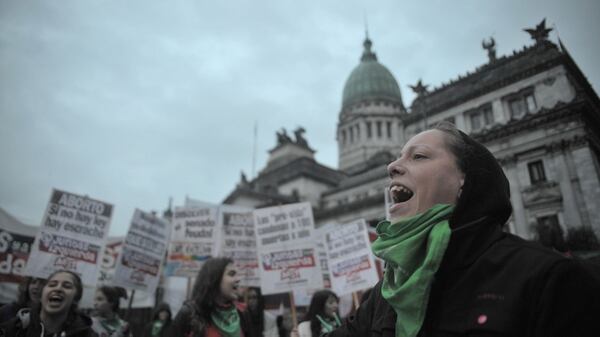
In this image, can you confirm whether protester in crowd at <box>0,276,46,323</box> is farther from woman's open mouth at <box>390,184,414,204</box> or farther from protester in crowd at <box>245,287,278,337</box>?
woman's open mouth at <box>390,184,414,204</box>

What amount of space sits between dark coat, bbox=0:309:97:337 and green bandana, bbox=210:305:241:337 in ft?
4.50

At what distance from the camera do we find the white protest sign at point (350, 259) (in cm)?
848

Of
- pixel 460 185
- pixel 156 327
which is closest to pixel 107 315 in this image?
pixel 156 327

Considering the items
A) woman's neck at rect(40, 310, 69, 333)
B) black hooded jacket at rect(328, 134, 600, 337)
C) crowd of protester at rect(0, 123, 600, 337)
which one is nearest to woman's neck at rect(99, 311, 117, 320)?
woman's neck at rect(40, 310, 69, 333)

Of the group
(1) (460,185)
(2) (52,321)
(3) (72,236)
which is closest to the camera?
(1) (460,185)

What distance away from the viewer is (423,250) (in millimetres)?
1703

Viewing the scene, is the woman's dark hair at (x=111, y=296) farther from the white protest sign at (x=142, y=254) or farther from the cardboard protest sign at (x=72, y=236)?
the white protest sign at (x=142, y=254)

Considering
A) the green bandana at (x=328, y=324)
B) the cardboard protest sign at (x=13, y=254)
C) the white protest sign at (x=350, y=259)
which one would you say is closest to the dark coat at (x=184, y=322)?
the green bandana at (x=328, y=324)

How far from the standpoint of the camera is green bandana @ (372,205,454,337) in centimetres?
157

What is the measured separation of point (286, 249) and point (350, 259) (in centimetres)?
161

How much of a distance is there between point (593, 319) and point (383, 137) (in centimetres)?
5675

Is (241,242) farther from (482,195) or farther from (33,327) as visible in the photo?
(482,195)

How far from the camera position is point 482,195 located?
5.57ft

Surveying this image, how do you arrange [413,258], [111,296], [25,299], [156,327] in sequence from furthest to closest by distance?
[156,327], [111,296], [25,299], [413,258]
